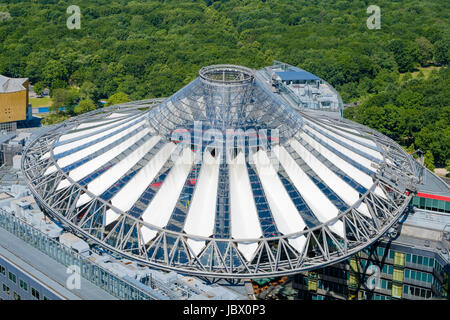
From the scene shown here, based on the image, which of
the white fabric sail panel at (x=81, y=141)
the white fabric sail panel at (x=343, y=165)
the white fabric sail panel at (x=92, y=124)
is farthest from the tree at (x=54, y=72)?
the white fabric sail panel at (x=343, y=165)

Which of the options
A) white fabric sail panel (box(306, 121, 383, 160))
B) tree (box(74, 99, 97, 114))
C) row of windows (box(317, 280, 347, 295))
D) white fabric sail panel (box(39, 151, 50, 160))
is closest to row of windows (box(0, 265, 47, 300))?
white fabric sail panel (box(39, 151, 50, 160))

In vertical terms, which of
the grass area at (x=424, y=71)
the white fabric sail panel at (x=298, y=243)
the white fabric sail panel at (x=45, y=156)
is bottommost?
the white fabric sail panel at (x=298, y=243)

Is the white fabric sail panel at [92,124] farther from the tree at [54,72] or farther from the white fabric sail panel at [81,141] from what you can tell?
the tree at [54,72]

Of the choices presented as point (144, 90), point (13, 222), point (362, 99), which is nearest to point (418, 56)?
point (362, 99)

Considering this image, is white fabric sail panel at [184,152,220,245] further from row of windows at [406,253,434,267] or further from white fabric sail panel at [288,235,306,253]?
row of windows at [406,253,434,267]

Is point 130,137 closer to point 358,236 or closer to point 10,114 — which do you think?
point 358,236

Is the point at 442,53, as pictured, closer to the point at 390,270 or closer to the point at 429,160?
the point at 429,160
